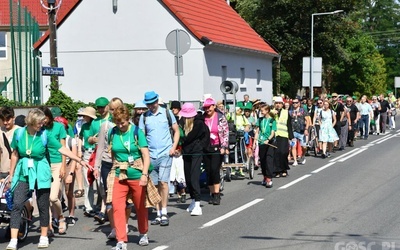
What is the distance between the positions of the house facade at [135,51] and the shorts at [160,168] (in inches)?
905

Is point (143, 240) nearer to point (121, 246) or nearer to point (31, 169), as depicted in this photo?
point (121, 246)

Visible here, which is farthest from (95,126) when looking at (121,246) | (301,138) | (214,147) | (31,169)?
(301,138)

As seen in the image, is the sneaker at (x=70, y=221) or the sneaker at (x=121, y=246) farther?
the sneaker at (x=70, y=221)

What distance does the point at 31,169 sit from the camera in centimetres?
980

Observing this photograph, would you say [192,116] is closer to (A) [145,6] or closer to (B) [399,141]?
(B) [399,141]

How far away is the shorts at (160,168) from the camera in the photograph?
11594 mm

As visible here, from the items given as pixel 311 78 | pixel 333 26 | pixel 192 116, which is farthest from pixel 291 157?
pixel 333 26

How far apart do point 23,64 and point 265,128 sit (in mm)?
13560

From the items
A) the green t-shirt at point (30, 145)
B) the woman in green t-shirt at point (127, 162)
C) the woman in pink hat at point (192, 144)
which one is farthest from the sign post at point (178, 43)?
the woman in green t-shirt at point (127, 162)

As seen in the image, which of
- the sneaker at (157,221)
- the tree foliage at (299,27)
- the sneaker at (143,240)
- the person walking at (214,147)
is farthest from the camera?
the tree foliage at (299,27)

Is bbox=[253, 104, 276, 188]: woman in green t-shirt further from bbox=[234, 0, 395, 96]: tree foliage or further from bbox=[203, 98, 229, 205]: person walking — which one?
bbox=[234, 0, 395, 96]: tree foliage

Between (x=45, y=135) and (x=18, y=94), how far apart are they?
644 inches

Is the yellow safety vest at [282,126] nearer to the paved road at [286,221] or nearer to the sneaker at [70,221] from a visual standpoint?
the paved road at [286,221]

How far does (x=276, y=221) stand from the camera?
38.1 ft
